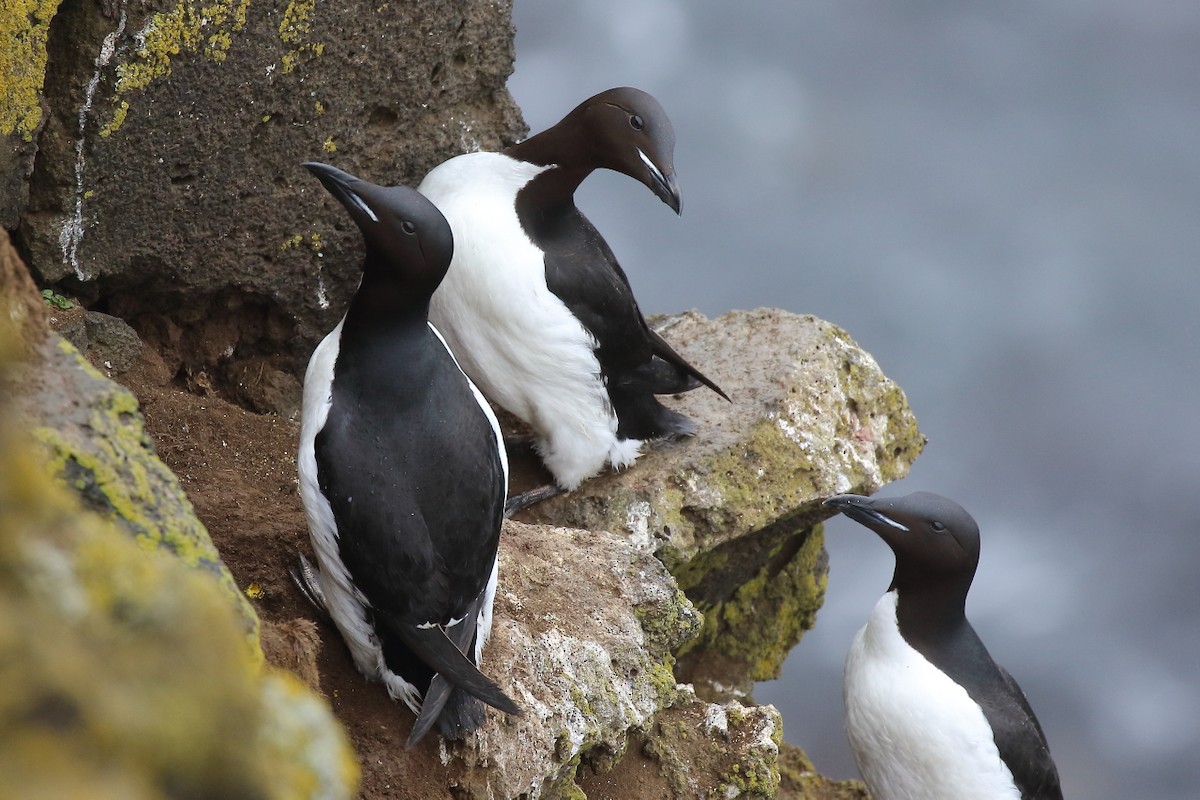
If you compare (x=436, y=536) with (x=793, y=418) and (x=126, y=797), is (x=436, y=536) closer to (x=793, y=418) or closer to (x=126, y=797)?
(x=126, y=797)

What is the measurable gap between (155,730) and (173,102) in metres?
2.99

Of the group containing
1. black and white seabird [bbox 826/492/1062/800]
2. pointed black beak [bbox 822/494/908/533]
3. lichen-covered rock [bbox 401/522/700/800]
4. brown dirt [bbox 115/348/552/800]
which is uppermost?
pointed black beak [bbox 822/494/908/533]

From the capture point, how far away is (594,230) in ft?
15.9

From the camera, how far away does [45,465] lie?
171cm

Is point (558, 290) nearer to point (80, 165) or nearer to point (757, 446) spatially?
point (757, 446)

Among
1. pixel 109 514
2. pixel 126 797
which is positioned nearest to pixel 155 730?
pixel 126 797

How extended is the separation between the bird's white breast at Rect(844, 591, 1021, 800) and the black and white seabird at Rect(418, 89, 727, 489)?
1.11 metres

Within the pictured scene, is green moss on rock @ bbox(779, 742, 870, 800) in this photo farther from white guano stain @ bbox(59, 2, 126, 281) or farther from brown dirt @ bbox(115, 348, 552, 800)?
white guano stain @ bbox(59, 2, 126, 281)

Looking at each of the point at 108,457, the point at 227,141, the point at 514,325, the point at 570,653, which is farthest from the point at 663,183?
the point at 108,457

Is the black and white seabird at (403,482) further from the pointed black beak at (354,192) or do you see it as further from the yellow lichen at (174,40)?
the yellow lichen at (174,40)

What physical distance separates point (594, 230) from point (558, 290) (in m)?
0.39

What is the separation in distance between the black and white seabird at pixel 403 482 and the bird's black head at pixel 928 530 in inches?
60.4

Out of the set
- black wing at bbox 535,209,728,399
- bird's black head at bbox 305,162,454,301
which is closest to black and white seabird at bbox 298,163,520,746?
bird's black head at bbox 305,162,454,301

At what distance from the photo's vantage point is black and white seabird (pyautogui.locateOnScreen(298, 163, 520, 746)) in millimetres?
2975
